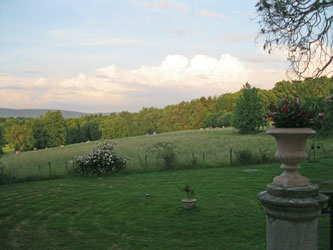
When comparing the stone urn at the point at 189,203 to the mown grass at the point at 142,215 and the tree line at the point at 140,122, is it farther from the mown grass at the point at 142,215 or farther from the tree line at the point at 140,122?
the tree line at the point at 140,122

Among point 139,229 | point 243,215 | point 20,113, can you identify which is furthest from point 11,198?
point 20,113

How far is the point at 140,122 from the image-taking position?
257 ft

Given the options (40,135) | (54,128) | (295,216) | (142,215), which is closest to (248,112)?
(142,215)

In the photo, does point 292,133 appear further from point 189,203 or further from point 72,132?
point 72,132

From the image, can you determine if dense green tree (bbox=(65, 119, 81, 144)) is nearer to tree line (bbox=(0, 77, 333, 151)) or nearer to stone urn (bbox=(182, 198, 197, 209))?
tree line (bbox=(0, 77, 333, 151))

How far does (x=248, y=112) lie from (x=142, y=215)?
116 ft

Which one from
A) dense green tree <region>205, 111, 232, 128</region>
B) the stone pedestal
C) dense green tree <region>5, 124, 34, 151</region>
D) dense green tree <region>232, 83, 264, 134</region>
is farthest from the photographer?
dense green tree <region>205, 111, 232, 128</region>

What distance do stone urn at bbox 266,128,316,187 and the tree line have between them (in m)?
38.2

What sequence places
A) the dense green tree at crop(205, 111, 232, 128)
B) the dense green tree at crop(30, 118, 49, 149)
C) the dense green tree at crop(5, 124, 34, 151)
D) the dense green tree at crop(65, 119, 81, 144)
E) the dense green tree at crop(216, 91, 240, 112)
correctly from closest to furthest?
the dense green tree at crop(5, 124, 34, 151) → the dense green tree at crop(205, 111, 232, 128) → the dense green tree at crop(30, 118, 49, 149) → the dense green tree at crop(216, 91, 240, 112) → the dense green tree at crop(65, 119, 81, 144)

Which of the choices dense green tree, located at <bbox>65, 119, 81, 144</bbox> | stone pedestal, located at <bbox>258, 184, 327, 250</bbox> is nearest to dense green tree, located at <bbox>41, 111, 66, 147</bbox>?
dense green tree, located at <bbox>65, 119, 81, 144</bbox>

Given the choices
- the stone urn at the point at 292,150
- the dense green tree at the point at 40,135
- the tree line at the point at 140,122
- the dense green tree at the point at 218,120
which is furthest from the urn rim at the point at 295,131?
the dense green tree at the point at 40,135

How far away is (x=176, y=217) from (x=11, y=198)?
6.85 meters

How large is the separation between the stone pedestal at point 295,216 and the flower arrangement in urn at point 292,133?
14 centimetres

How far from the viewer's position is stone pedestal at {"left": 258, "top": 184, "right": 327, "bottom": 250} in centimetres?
347
